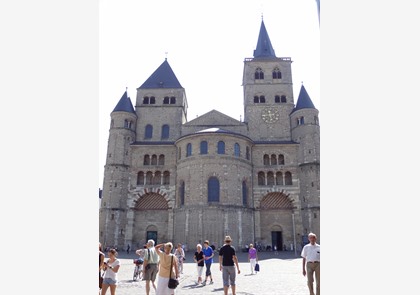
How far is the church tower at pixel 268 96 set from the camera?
4212cm

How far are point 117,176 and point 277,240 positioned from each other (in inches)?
791

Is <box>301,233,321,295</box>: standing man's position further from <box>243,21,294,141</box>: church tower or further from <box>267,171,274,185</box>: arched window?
<box>243,21,294,141</box>: church tower

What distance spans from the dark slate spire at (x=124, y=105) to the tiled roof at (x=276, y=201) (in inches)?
806

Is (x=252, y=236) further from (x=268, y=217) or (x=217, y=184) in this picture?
(x=217, y=184)

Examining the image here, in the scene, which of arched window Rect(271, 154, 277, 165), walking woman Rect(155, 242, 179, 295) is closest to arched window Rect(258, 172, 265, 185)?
arched window Rect(271, 154, 277, 165)

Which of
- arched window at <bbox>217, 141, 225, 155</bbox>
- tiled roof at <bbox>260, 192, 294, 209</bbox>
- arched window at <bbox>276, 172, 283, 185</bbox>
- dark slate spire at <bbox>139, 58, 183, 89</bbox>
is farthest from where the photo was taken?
dark slate spire at <bbox>139, 58, 183, 89</bbox>

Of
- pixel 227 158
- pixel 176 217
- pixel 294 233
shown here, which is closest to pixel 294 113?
pixel 227 158

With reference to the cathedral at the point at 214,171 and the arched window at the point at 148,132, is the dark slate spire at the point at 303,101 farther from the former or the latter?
the arched window at the point at 148,132

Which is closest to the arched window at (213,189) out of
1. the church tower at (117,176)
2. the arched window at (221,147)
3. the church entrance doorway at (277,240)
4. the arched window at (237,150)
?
the arched window at (221,147)

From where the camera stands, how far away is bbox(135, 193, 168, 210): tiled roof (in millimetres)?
38906

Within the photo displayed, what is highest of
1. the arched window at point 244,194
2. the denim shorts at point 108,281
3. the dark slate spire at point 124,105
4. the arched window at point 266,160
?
the dark slate spire at point 124,105

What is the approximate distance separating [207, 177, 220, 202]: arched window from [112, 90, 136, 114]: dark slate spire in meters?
15.3

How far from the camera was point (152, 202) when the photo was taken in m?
39.1

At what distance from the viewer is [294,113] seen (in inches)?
1641
